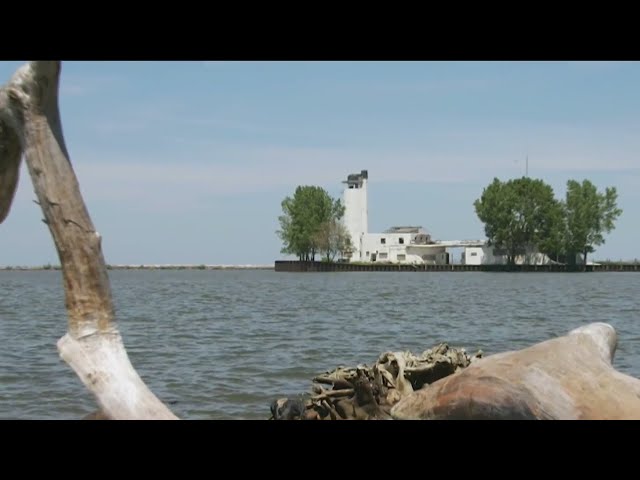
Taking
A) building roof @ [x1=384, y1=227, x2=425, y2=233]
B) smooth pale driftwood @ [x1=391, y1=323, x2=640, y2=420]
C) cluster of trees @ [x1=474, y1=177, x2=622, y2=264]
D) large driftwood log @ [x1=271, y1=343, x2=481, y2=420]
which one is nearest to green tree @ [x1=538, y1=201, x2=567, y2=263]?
cluster of trees @ [x1=474, y1=177, x2=622, y2=264]

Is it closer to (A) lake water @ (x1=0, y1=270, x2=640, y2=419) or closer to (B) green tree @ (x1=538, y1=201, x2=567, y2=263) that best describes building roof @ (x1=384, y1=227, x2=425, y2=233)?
(B) green tree @ (x1=538, y1=201, x2=567, y2=263)

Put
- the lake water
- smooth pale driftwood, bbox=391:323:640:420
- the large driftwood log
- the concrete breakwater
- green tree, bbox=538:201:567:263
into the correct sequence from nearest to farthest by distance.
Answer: smooth pale driftwood, bbox=391:323:640:420
the large driftwood log
the lake water
green tree, bbox=538:201:567:263
the concrete breakwater

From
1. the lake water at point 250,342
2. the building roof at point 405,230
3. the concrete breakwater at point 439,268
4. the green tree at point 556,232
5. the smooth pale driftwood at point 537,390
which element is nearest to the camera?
the smooth pale driftwood at point 537,390

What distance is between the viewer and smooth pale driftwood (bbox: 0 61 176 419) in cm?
470

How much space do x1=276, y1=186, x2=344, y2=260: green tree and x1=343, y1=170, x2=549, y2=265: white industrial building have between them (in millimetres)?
3058

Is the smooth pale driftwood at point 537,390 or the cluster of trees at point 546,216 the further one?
the cluster of trees at point 546,216

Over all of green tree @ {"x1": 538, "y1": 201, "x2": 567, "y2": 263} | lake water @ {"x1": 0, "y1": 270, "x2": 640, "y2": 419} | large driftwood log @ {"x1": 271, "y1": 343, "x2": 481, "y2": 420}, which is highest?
green tree @ {"x1": 538, "y1": 201, "x2": 567, "y2": 263}

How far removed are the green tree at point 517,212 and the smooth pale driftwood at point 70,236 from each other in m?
108

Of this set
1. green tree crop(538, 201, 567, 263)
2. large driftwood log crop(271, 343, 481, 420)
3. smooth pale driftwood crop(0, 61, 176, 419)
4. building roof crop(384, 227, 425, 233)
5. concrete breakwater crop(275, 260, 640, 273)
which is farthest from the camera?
building roof crop(384, 227, 425, 233)

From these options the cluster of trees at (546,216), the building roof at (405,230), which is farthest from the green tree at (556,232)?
the building roof at (405,230)

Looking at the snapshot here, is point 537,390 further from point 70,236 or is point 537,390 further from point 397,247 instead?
point 397,247

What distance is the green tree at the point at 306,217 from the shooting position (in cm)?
12025

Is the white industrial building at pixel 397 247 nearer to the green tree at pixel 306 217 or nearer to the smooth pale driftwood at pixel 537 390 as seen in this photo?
the green tree at pixel 306 217
